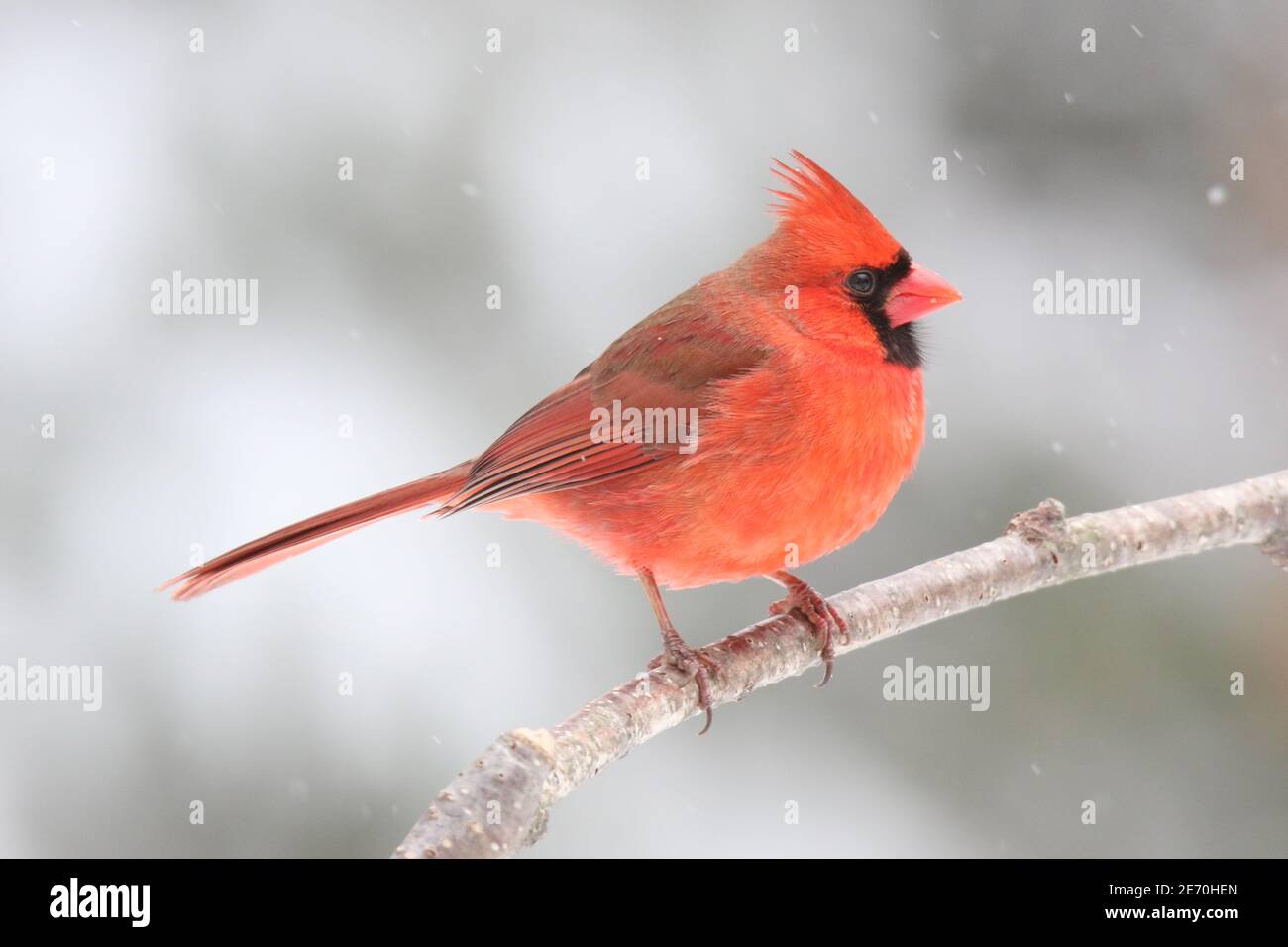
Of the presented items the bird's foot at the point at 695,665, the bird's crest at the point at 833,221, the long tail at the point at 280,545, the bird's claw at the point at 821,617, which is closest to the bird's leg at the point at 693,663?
the bird's foot at the point at 695,665

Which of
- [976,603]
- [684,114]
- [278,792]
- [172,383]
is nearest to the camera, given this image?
[976,603]

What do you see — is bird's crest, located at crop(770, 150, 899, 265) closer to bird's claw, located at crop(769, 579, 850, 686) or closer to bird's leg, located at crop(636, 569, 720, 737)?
bird's claw, located at crop(769, 579, 850, 686)

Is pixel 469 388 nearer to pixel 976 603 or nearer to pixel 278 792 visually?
pixel 278 792

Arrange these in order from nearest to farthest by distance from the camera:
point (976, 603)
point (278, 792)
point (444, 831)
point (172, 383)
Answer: point (444, 831) → point (976, 603) → point (278, 792) → point (172, 383)

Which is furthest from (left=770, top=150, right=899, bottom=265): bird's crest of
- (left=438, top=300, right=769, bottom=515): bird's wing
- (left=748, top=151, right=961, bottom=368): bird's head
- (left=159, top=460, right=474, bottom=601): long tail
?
(left=159, top=460, right=474, bottom=601): long tail

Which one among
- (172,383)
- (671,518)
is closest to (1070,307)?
(671,518)

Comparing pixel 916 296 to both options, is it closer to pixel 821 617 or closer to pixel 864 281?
pixel 864 281

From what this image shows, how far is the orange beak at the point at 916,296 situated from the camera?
2984 millimetres

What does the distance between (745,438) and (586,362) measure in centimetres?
111

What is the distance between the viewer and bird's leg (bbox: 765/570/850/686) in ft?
9.52

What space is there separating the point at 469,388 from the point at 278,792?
1.20 m

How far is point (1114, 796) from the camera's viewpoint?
3.51 metres

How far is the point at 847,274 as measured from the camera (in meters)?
3.01

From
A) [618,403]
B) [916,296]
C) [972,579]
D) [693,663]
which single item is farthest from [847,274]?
[693,663]
